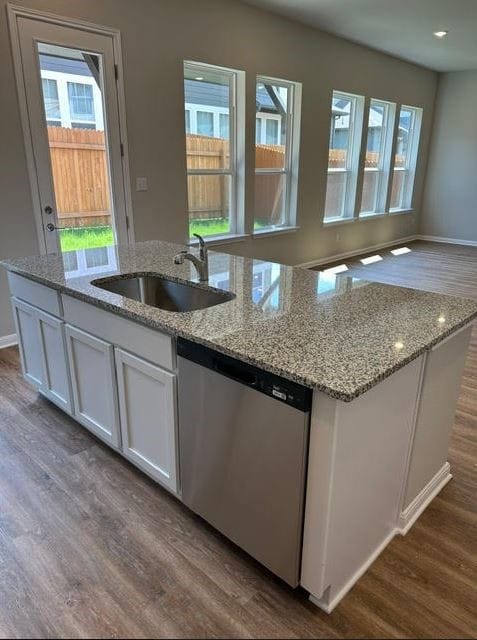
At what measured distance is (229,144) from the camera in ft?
16.1

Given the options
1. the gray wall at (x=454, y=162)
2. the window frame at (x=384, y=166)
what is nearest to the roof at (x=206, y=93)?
the window frame at (x=384, y=166)

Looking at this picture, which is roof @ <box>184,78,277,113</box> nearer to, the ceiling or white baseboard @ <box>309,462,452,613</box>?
the ceiling

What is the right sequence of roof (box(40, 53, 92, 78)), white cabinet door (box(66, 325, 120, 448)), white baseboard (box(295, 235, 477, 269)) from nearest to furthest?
white cabinet door (box(66, 325, 120, 448)), roof (box(40, 53, 92, 78)), white baseboard (box(295, 235, 477, 269))

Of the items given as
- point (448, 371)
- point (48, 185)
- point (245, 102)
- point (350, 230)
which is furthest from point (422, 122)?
point (448, 371)

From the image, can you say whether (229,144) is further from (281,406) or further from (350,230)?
(281,406)

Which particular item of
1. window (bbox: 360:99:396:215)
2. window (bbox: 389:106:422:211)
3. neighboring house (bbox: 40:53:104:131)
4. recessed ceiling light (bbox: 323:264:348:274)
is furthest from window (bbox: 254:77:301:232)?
window (bbox: 389:106:422:211)

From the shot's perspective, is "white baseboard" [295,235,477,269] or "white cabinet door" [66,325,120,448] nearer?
"white cabinet door" [66,325,120,448]

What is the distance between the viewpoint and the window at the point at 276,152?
518cm

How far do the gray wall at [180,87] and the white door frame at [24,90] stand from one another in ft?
0.16

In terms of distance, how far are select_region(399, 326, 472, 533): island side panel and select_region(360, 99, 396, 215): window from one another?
5700 millimetres

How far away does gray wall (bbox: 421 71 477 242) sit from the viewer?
25.2 feet

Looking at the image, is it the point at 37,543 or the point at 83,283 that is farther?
the point at 83,283

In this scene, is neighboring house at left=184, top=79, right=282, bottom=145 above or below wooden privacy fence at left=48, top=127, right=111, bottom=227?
above

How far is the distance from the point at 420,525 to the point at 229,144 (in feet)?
13.9
